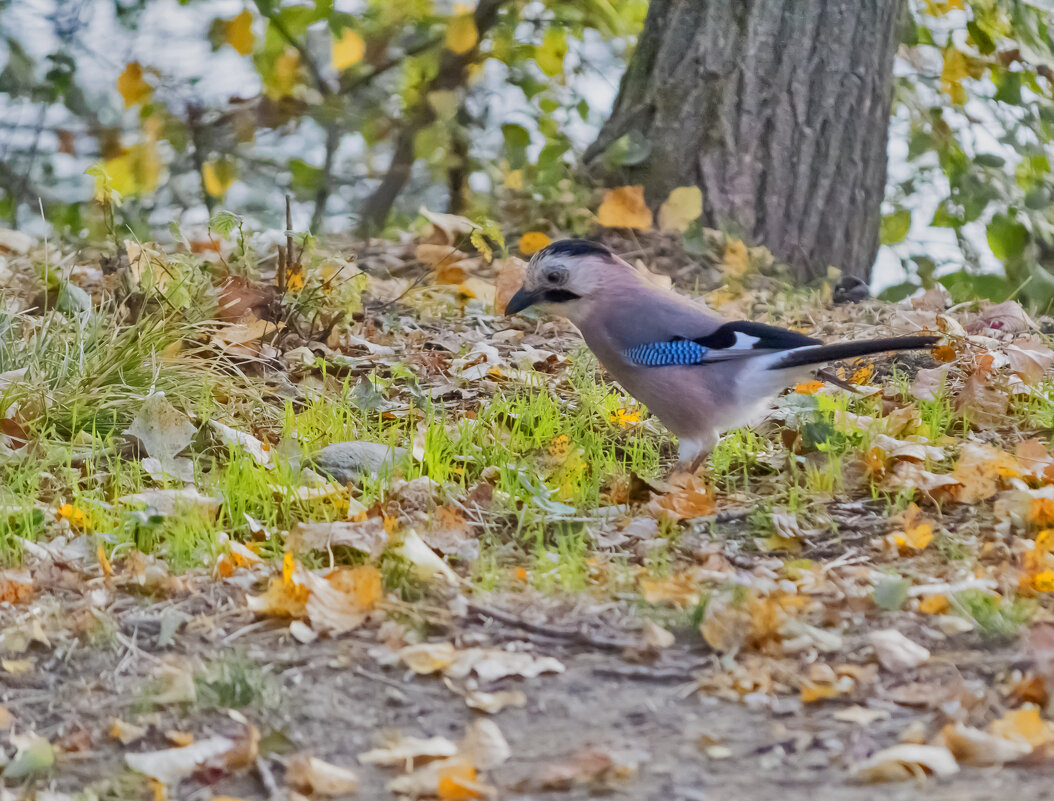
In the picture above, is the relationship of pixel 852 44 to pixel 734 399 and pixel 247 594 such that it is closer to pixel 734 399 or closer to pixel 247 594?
pixel 734 399

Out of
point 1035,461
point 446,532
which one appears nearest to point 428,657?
point 446,532

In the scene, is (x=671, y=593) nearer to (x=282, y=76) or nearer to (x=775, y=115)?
(x=775, y=115)

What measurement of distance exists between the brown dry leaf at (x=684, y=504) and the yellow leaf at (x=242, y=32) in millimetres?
3737

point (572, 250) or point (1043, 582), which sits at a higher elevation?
point (572, 250)

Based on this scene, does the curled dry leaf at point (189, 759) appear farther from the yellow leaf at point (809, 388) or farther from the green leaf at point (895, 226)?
the green leaf at point (895, 226)

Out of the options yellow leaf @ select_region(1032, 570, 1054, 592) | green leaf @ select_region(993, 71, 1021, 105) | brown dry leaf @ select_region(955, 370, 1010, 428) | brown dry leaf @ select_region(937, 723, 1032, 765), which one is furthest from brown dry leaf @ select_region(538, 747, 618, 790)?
green leaf @ select_region(993, 71, 1021, 105)

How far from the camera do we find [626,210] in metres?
5.71

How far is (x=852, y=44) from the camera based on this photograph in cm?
568

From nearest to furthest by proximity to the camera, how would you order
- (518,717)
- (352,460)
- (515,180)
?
(518,717), (352,460), (515,180)

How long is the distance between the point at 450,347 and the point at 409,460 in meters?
1.43

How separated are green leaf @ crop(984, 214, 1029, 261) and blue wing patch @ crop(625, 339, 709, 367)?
8.53 ft

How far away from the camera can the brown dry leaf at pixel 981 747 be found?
1.90m

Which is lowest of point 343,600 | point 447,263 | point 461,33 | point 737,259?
point 343,600

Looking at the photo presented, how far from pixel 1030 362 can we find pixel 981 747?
7.99 ft
